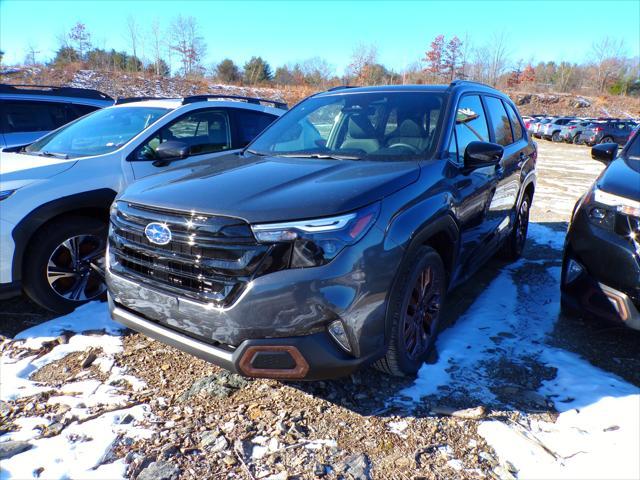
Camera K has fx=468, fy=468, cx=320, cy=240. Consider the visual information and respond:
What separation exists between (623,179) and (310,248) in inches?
97.7

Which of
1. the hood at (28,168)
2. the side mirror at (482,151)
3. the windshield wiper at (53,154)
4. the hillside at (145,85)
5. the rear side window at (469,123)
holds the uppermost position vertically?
the hillside at (145,85)

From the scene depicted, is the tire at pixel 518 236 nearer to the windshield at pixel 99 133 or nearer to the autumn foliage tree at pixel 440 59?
the windshield at pixel 99 133

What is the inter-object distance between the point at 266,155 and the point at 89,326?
1.86 m

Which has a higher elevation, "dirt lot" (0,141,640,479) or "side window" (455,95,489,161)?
"side window" (455,95,489,161)

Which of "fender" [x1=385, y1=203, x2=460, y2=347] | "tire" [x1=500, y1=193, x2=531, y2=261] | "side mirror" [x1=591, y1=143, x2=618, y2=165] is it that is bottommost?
"tire" [x1=500, y1=193, x2=531, y2=261]

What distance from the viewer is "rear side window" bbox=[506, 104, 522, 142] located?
15.6 ft

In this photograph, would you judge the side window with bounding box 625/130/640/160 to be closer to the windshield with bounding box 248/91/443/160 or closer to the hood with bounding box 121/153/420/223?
the windshield with bounding box 248/91/443/160

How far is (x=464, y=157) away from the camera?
315 cm

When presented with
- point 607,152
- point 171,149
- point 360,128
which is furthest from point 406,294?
point 607,152

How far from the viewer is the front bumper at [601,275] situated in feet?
9.46

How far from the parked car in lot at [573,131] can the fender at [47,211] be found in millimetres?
28595

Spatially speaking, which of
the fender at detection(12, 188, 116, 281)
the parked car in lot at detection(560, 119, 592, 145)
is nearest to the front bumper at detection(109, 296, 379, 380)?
the fender at detection(12, 188, 116, 281)

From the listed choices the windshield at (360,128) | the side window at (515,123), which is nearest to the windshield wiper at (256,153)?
the windshield at (360,128)

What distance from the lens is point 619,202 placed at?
3045mm
